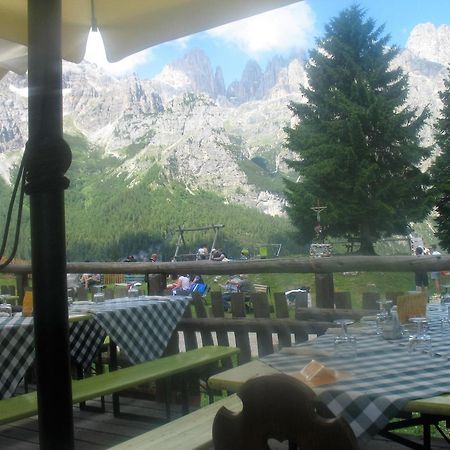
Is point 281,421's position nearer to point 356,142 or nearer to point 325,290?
point 325,290

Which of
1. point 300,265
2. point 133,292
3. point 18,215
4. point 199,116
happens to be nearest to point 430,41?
point 199,116

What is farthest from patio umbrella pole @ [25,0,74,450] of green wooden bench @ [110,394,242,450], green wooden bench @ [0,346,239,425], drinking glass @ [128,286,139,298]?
drinking glass @ [128,286,139,298]

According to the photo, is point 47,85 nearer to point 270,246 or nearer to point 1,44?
point 1,44

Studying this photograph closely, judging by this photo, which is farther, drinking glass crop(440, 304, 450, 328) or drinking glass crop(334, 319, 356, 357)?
drinking glass crop(440, 304, 450, 328)

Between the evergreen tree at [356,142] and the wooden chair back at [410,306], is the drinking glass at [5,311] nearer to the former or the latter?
the wooden chair back at [410,306]

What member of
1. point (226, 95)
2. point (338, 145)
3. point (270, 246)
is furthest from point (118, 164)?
point (226, 95)

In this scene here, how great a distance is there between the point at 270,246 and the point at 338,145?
32.5 feet

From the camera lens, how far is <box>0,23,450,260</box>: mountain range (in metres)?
83.4

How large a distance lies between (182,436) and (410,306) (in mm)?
955

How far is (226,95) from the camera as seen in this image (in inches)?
6156

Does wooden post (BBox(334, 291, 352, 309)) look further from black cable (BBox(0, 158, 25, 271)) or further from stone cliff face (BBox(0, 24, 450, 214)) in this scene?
stone cliff face (BBox(0, 24, 450, 214))

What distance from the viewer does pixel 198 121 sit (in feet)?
330

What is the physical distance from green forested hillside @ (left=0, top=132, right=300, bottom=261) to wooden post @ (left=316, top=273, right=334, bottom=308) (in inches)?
1347

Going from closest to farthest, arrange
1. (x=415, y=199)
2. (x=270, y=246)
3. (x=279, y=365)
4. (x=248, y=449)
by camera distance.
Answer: (x=248, y=449), (x=279, y=365), (x=415, y=199), (x=270, y=246)
